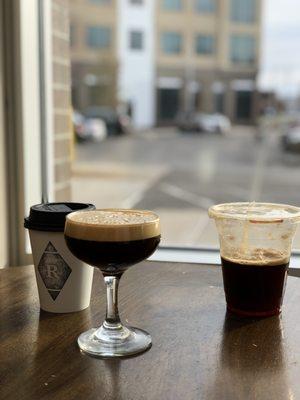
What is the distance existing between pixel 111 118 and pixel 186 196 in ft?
28.0

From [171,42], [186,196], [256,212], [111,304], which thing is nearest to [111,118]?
[171,42]

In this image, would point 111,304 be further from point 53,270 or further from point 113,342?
point 53,270

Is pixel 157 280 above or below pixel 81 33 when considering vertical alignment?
below

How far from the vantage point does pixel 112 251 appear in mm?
734

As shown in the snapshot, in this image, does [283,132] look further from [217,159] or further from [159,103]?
[159,103]

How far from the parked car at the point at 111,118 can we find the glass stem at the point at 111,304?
14514mm

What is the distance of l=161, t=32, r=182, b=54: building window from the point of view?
11762 millimetres

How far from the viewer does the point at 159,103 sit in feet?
55.7

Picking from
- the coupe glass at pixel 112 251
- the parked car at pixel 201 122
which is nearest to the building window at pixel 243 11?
the coupe glass at pixel 112 251

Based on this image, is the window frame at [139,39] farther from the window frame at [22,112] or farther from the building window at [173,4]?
the window frame at [22,112]

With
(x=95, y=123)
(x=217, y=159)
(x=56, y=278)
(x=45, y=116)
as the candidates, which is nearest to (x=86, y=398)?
(x=56, y=278)

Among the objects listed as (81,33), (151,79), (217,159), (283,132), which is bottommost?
(217,159)

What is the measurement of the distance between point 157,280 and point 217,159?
1163 cm

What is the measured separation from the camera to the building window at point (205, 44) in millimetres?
9719
